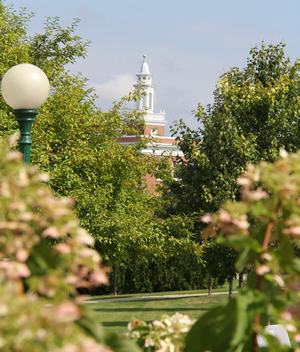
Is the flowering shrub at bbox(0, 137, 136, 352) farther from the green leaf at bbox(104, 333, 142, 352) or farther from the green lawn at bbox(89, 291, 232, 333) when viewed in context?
the green lawn at bbox(89, 291, 232, 333)

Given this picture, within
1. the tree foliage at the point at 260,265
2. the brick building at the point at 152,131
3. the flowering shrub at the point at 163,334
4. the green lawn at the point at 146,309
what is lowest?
the green lawn at the point at 146,309

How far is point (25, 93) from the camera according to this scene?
4.32 meters

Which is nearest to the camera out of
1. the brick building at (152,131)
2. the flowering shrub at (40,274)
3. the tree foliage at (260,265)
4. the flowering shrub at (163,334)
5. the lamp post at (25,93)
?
the flowering shrub at (40,274)

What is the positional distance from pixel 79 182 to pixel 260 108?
4.48 m

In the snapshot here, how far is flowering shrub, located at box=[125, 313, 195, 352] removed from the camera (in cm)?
158

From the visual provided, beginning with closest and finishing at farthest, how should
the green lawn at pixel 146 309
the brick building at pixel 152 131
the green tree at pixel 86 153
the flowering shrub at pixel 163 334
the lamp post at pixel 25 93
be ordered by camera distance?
the flowering shrub at pixel 163 334
the lamp post at pixel 25 93
the green tree at pixel 86 153
the green lawn at pixel 146 309
the brick building at pixel 152 131

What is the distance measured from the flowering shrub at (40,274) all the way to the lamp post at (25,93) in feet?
11.0

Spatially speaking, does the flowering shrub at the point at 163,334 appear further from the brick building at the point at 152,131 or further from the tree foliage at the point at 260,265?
the brick building at the point at 152,131

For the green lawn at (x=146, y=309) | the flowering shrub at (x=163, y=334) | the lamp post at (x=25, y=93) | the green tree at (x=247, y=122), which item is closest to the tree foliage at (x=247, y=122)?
the green tree at (x=247, y=122)

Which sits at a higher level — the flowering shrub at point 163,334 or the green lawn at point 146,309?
the flowering shrub at point 163,334

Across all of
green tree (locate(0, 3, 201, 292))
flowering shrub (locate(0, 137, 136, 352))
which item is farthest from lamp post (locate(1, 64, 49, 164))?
green tree (locate(0, 3, 201, 292))

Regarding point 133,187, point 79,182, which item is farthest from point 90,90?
point 79,182

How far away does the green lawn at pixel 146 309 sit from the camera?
1159 centimetres

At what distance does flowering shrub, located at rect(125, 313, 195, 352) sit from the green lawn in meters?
8.96
